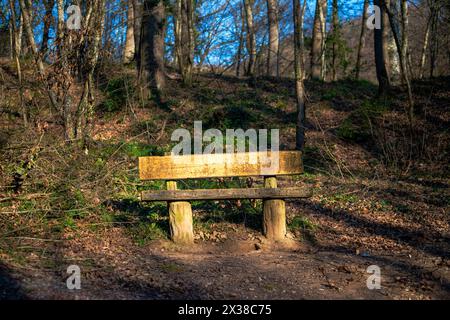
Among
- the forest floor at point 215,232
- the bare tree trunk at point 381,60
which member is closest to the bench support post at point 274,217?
the forest floor at point 215,232

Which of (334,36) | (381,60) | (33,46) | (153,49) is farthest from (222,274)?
(334,36)

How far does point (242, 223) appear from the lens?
670 cm

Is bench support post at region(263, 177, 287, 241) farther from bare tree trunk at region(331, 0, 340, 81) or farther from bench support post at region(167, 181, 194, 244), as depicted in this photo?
bare tree trunk at region(331, 0, 340, 81)

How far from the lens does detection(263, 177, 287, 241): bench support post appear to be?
627cm

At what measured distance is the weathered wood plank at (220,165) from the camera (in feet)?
19.6

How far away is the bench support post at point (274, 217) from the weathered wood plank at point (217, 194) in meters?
0.17

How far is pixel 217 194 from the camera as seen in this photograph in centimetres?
597

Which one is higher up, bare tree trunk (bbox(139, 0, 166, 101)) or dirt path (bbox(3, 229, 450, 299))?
bare tree trunk (bbox(139, 0, 166, 101))

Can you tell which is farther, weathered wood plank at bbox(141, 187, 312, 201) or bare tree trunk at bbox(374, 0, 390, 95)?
bare tree trunk at bbox(374, 0, 390, 95)

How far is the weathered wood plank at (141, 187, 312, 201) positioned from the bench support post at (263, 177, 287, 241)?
0.55 feet

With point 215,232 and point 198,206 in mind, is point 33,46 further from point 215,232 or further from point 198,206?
point 215,232

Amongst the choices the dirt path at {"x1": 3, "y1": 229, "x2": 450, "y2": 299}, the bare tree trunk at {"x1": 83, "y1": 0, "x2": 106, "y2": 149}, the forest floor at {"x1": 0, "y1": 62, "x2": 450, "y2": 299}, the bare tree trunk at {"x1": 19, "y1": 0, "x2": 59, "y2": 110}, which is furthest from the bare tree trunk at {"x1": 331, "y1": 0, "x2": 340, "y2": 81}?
the dirt path at {"x1": 3, "y1": 229, "x2": 450, "y2": 299}

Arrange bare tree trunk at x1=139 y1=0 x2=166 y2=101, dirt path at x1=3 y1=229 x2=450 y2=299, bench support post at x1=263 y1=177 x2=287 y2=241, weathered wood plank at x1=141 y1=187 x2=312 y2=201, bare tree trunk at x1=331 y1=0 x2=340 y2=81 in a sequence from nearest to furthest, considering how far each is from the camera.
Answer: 1. dirt path at x1=3 y1=229 x2=450 y2=299
2. weathered wood plank at x1=141 y1=187 x2=312 y2=201
3. bench support post at x1=263 y1=177 x2=287 y2=241
4. bare tree trunk at x1=139 y1=0 x2=166 y2=101
5. bare tree trunk at x1=331 y1=0 x2=340 y2=81

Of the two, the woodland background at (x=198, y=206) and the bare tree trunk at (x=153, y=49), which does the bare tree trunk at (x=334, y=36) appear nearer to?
the woodland background at (x=198, y=206)
